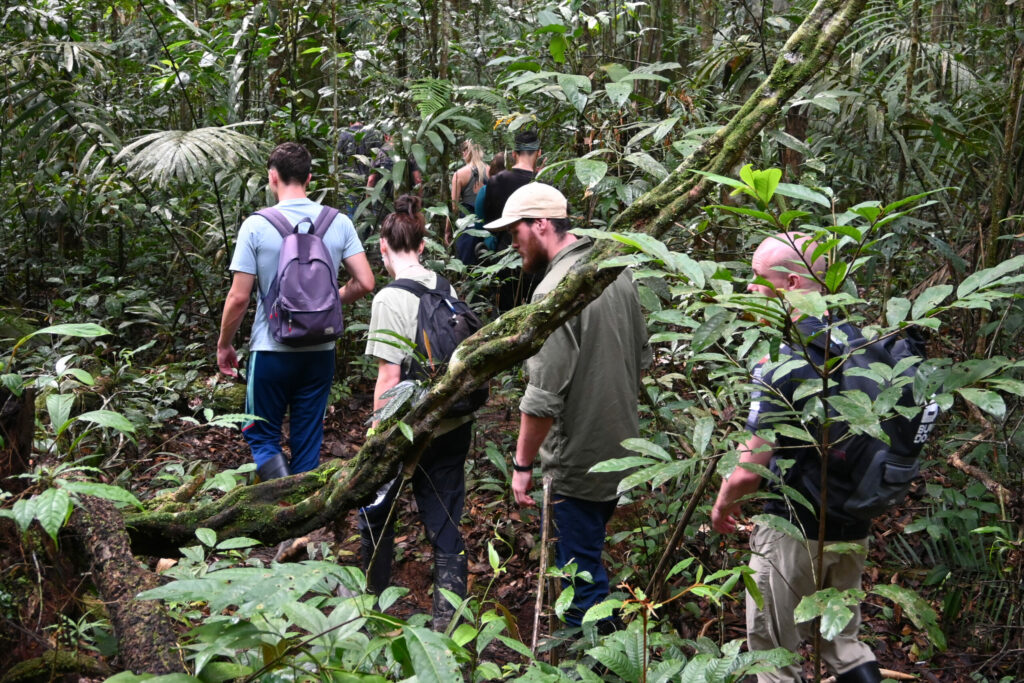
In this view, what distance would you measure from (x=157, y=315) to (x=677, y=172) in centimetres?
555

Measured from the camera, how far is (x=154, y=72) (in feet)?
26.4

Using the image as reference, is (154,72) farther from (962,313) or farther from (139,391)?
(962,313)

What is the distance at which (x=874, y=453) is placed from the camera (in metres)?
2.60

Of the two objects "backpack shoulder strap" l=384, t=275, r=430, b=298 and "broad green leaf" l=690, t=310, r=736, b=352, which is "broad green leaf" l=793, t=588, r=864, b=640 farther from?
"backpack shoulder strap" l=384, t=275, r=430, b=298

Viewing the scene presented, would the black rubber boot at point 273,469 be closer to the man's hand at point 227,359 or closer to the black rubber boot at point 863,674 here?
the man's hand at point 227,359

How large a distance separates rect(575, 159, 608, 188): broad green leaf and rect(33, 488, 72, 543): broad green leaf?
175 centimetres

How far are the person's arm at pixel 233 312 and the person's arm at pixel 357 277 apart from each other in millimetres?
525

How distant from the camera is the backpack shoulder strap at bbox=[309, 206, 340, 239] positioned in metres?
4.27

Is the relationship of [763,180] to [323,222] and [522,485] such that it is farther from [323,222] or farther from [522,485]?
[323,222]

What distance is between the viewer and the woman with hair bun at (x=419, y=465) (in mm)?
3641

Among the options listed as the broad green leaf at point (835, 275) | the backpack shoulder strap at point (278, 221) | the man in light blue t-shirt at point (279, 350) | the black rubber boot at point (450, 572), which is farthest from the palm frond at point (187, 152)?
the broad green leaf at point (835, 275)

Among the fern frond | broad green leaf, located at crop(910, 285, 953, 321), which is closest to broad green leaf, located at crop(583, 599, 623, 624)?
broad green leaf, located at crop(910, 285, 953, 321)

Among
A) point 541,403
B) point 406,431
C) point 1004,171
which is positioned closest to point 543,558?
point 406,431

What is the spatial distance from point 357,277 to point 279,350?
2.27 ft
